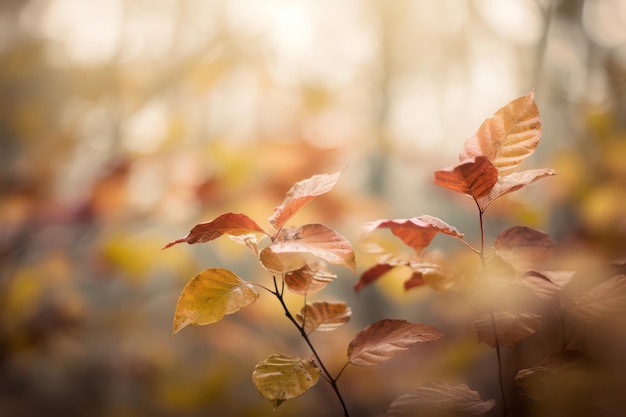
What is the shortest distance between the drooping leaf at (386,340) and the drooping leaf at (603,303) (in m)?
0.18

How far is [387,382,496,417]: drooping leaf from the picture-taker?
0.46 meters

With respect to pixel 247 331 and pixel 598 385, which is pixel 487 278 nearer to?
pixel 598 385

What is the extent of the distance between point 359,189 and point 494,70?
0.64 metres

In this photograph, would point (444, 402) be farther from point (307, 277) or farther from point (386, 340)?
point (307, 277)

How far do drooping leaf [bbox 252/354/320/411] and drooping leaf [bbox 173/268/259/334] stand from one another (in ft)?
0.21

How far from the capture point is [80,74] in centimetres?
154

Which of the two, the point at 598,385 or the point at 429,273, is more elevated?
the point at 429,273

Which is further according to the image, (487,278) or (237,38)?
(237,38)

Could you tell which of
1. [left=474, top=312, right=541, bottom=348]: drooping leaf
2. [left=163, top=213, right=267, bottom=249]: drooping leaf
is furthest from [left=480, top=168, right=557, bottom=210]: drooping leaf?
[left=163, top=213, right=267, bottom=249]: drooping leaf

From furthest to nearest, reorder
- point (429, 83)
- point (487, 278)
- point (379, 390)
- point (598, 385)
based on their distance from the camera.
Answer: point (429, 83) < point (379, 390) < point (598, 385) < point (487, 278)

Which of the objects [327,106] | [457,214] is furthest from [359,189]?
[457,214]

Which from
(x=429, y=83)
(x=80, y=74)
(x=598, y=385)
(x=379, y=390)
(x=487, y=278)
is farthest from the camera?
(x=429, y=83)

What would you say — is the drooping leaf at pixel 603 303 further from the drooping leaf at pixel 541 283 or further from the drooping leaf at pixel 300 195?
the drooping leaf at pixel 300 195

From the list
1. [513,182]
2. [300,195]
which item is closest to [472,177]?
[513,182]
